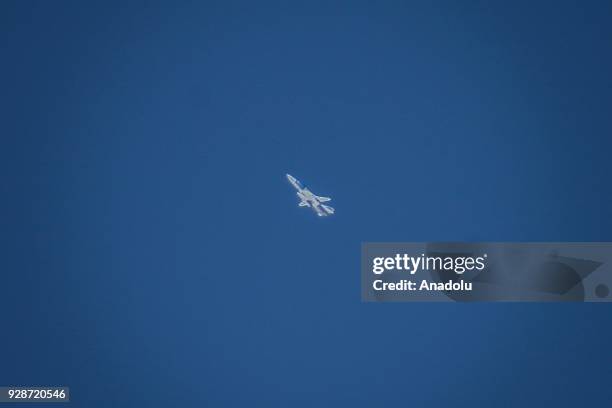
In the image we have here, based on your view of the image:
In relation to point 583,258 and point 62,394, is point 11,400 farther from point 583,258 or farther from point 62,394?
point 583,258

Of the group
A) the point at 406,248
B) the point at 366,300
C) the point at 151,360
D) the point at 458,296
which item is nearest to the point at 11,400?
the point at 151,360

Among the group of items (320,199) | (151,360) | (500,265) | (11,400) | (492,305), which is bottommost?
(11,400)

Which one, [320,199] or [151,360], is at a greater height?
[320,199]

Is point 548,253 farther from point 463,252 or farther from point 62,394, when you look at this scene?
point 62,394

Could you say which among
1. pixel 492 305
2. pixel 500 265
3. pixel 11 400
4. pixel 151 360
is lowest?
pixel 11 400

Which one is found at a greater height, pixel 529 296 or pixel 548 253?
pixel 548 253

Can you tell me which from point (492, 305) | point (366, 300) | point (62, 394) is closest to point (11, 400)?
point (62, 394)
